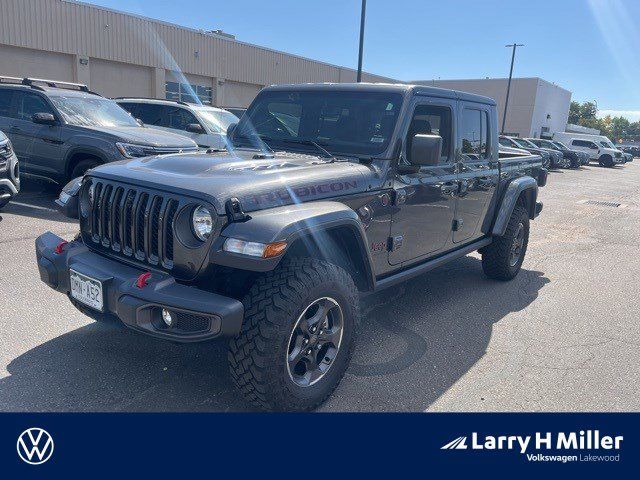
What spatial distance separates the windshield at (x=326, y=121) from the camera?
12.2ft

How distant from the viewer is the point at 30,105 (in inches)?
327

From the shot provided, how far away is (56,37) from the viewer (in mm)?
18688

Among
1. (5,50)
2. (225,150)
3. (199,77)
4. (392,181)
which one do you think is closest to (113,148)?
(225,150)

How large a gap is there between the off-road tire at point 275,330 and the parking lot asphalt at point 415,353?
32cm

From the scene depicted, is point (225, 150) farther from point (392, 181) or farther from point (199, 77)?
point (199, 77)

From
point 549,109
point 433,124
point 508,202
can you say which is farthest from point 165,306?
point 549,109

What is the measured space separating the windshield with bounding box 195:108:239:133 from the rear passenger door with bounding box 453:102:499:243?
6646mm

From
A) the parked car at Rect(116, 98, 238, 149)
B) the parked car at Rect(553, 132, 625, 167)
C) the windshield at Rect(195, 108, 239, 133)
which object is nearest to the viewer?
the parked car at Rect(116, 98, 238, 149)

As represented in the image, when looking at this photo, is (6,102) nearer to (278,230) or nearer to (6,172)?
(6,172)

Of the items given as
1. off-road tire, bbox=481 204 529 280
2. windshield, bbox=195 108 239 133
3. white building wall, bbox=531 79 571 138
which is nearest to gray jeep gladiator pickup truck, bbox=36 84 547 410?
off-road tire, bbox=481 204 529 280

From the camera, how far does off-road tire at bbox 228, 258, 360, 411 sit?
8.52ft

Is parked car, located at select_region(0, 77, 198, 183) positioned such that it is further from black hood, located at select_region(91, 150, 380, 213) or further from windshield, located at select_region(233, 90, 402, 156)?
black hood, located at select_region(91, 150, 380, 213)
